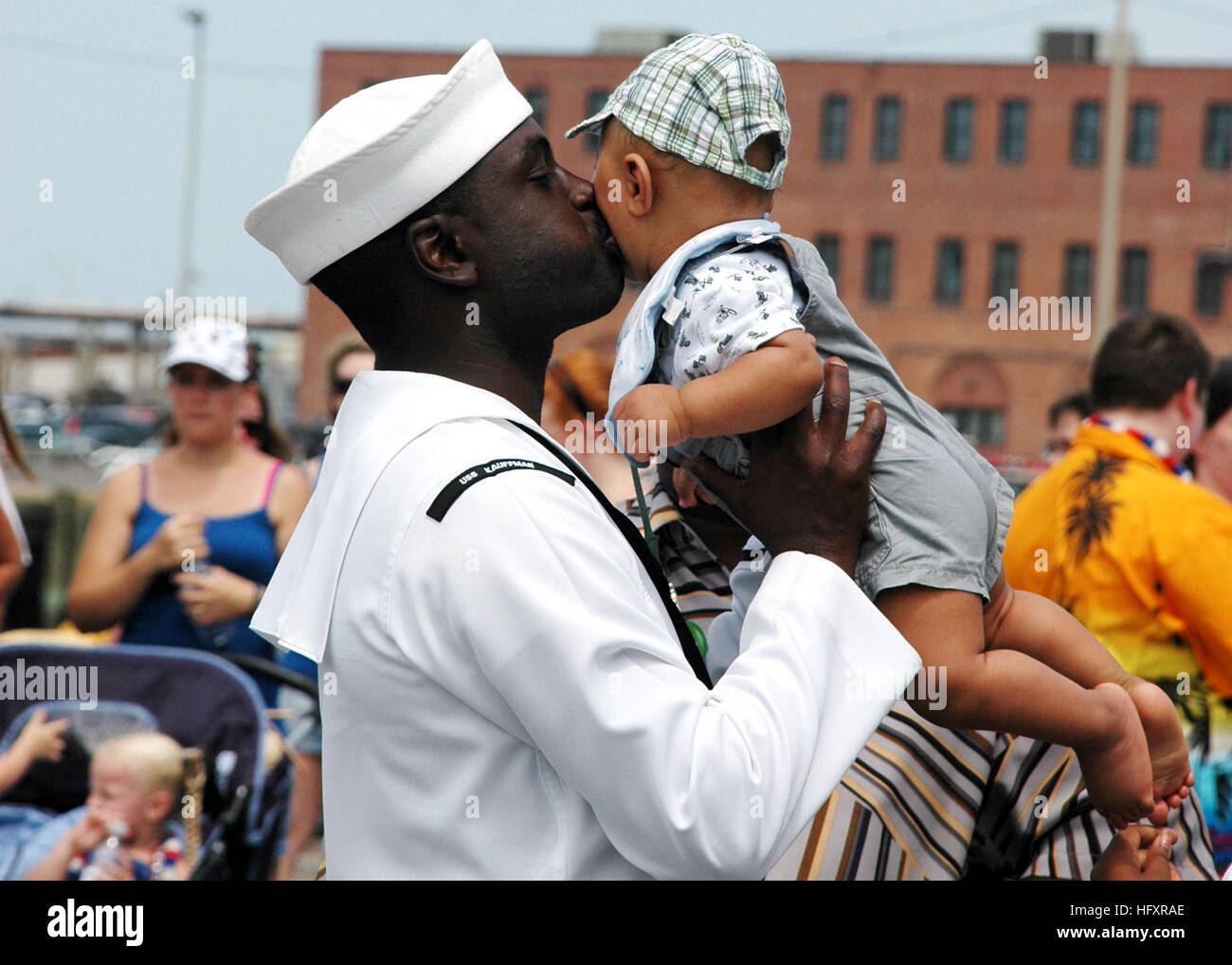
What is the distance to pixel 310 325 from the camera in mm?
53625

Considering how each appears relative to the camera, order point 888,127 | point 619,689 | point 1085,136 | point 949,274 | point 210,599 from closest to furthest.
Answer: point 619,689
point 210,599
point 1085,136
point 888,127
point 949,274

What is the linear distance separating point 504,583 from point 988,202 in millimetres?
51769

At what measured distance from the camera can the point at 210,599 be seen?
4.74 metres

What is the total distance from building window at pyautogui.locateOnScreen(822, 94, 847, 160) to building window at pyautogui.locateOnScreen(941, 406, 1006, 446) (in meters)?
9.92

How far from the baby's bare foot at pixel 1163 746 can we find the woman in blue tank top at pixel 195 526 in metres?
3.17

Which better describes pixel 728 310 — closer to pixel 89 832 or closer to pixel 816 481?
pixel 816 481

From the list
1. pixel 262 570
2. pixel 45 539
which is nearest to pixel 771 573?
pixel 262 570

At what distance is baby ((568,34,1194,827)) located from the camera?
6.96 feet

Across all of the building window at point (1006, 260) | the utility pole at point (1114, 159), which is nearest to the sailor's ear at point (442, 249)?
the utility pole at point (1114, 159)

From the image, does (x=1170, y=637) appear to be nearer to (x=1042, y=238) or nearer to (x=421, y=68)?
(x=421, y=68)

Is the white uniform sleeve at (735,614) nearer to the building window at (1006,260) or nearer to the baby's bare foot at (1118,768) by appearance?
the baby's bare foot at (1118,768)

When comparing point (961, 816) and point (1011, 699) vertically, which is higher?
point (1011, 699)

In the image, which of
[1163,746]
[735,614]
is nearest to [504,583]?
[735,614]

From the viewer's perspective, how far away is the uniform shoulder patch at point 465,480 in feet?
5.54
